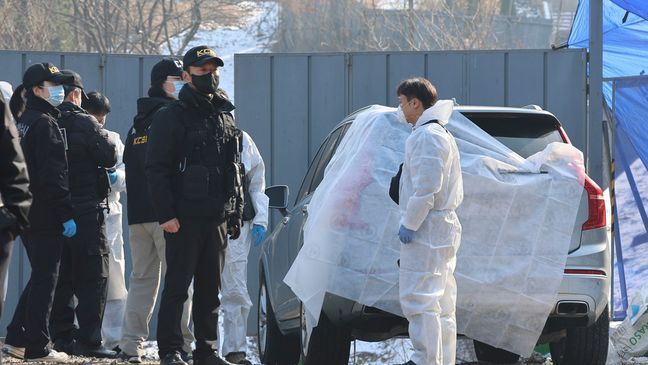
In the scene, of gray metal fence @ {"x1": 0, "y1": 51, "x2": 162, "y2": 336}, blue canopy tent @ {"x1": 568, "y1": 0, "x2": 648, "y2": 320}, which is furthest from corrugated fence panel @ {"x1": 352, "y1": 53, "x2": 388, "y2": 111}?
blue canopy tent @ {"x1": 568, "y1": 0, "x2": 648, "y2": 320}

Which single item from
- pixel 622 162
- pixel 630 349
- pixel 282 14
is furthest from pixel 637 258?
pixel 282 14

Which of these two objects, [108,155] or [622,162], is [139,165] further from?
[622,162]

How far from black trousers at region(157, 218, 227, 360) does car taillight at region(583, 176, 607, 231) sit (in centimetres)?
221

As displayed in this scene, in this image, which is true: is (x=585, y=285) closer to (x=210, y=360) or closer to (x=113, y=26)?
(x=210, y=360)

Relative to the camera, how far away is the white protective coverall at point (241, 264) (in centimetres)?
834

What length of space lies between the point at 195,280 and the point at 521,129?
2264mm

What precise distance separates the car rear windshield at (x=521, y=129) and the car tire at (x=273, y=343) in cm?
225

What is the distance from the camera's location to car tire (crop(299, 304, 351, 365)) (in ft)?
22.6

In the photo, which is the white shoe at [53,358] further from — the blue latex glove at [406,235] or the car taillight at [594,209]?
the car taillight at [594,209]

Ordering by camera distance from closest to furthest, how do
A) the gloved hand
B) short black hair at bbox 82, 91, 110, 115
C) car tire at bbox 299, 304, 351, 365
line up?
Result: car tire at bbox 299, 304, 351, 365 < the gloved hand < short black hair at bbox 82, 91, 110, 115

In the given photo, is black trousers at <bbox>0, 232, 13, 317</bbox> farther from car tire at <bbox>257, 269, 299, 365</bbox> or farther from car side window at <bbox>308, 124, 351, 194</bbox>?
car tire at <bbox>257, 269, 299, 365</bbox>

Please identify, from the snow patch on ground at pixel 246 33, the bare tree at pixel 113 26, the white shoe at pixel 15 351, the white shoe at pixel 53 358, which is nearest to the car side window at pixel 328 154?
the white shoe at pixel 53 358

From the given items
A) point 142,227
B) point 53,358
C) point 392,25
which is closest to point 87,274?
point 142,227

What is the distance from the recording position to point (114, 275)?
29.9 feet
